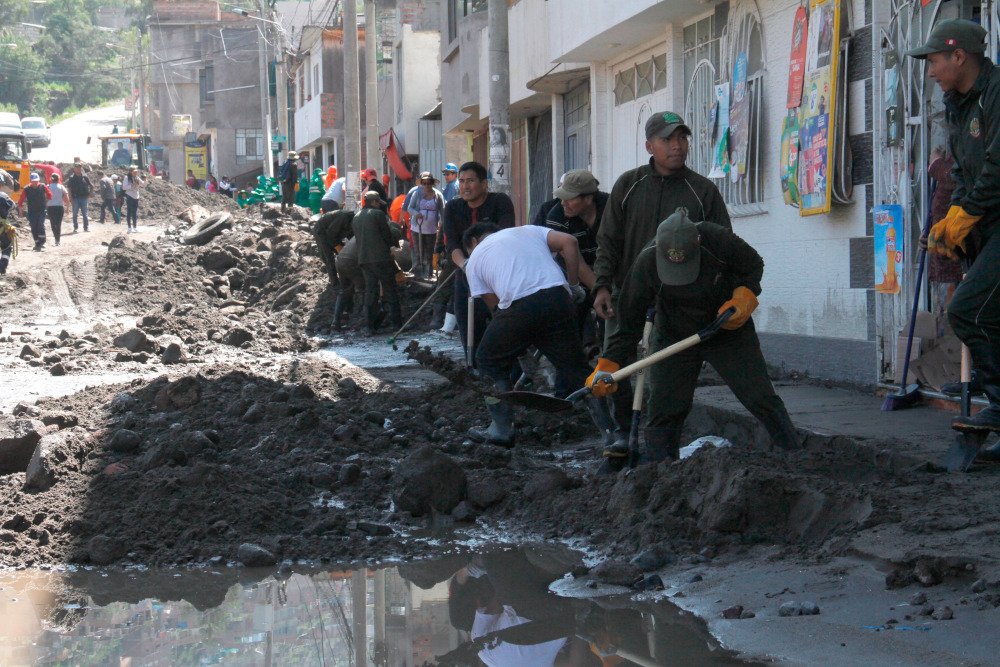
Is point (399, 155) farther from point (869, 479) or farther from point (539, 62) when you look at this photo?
point (869, 479)

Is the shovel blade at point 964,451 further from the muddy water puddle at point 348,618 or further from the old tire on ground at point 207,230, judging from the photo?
the old tire on ground at point 207,230

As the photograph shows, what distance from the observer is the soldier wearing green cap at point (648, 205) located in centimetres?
634

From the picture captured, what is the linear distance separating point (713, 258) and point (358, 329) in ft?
37.2

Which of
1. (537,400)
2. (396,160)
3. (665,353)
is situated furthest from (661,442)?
(396,160)

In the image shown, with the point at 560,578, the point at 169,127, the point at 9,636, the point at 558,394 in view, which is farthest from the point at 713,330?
the point at 169,127

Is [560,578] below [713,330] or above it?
below

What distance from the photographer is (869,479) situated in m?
6.08

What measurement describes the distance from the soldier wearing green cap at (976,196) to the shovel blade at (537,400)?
201 centimetres

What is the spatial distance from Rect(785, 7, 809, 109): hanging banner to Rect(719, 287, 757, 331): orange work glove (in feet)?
14.4

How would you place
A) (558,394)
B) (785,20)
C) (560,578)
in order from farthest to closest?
(785,20) → (558,394) → (560,578)

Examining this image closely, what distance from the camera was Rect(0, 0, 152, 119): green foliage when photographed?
9019cm

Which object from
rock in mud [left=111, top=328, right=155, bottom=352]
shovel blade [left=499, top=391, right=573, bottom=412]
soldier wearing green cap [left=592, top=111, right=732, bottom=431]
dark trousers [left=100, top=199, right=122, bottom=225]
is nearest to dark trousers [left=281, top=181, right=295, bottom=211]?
dark trousers [left=100, top=199, right=122, bottom=225]

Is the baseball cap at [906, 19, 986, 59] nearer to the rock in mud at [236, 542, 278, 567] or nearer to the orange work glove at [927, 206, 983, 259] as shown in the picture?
the orange work glove at [927, 206, 983, 259]

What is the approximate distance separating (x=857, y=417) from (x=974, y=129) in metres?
2.53
